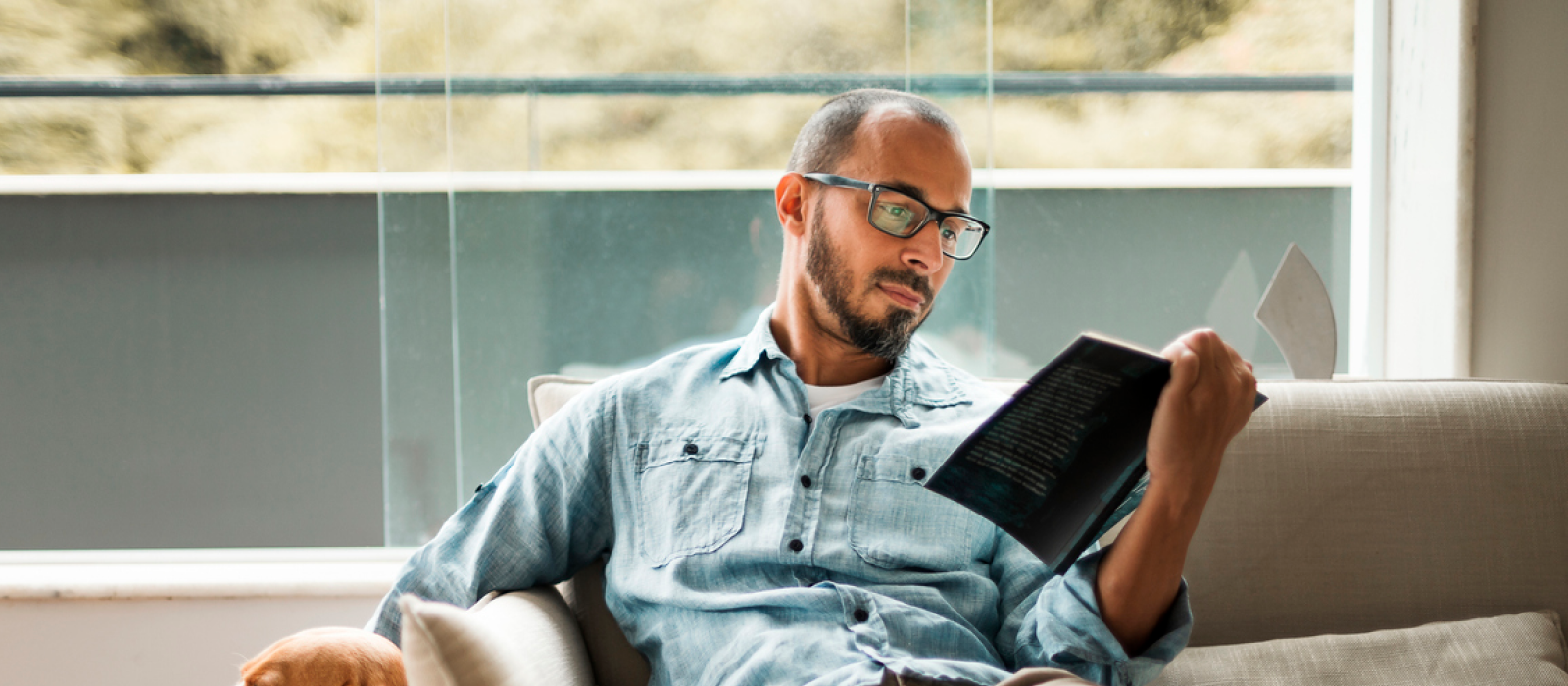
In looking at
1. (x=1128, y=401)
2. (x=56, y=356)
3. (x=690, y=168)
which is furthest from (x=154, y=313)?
(x=1128, y=401)

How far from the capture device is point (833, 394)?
4.14 ft

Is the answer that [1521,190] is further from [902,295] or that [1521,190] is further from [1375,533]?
[902,295]

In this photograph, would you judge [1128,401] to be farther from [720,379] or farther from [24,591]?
[24,591]

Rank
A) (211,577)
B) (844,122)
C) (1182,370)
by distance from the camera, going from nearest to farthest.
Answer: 1. (1182,370)
2. (844,122)
3. (211,577)

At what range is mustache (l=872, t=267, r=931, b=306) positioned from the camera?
1197 millimetres

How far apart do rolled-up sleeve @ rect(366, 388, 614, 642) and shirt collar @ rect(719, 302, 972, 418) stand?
0.65 feet

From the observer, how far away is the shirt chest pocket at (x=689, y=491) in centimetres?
115

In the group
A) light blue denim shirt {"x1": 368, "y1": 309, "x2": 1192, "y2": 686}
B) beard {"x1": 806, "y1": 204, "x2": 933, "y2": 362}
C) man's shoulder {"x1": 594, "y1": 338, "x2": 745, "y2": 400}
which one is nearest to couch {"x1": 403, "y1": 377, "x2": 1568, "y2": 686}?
light blue denim shirt {"x1": 368, "y1": 309, "x2": 1192, "y2": 686}

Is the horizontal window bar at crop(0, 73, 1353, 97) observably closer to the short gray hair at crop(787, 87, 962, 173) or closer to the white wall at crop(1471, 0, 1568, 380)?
the white wall at crop(1471, 0, 1568, 380)

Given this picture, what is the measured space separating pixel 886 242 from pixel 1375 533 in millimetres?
780

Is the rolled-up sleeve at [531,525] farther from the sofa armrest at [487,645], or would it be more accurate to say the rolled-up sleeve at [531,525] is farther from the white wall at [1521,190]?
the white wall at [1521,190]

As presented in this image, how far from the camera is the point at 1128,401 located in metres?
0.86

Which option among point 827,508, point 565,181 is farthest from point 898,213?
point 565,181

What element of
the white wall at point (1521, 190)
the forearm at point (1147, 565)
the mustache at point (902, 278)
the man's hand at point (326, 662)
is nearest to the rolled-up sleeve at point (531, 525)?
the man's hand at point (326, 662)
